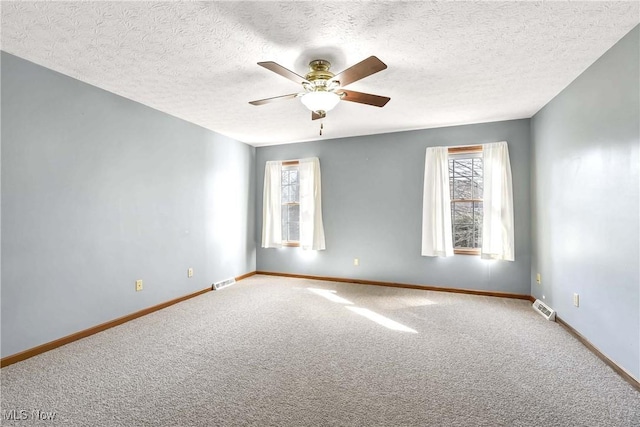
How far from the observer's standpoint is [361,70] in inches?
78.7

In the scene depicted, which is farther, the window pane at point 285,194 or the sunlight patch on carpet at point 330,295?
the window pane at point 285,194

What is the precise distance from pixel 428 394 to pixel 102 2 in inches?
124

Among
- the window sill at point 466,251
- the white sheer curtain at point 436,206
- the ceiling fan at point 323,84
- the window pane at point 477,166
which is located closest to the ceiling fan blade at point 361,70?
the ceiling fan at point 323,84

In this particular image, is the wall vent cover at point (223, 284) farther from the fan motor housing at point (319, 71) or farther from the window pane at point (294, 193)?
the fan motor housing at point (319, 71)

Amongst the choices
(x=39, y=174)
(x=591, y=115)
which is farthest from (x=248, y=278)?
(x=591, y=115)

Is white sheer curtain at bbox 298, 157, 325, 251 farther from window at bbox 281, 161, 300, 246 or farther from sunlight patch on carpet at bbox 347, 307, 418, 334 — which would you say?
sunlight patch on carpet at bbox 347, 307, 418, 334

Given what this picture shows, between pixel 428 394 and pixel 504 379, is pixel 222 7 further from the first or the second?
pixel 504 379

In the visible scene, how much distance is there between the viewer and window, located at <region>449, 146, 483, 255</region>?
4.14m

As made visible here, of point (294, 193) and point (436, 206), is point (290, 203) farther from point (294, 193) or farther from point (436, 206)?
point (436, 206)

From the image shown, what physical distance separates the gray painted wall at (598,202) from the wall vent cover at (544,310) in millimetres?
79

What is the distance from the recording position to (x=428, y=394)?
6.07 ft

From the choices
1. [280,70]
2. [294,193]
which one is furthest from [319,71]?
[294,193]

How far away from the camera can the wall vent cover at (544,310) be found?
309cm

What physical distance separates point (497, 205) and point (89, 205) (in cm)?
487
